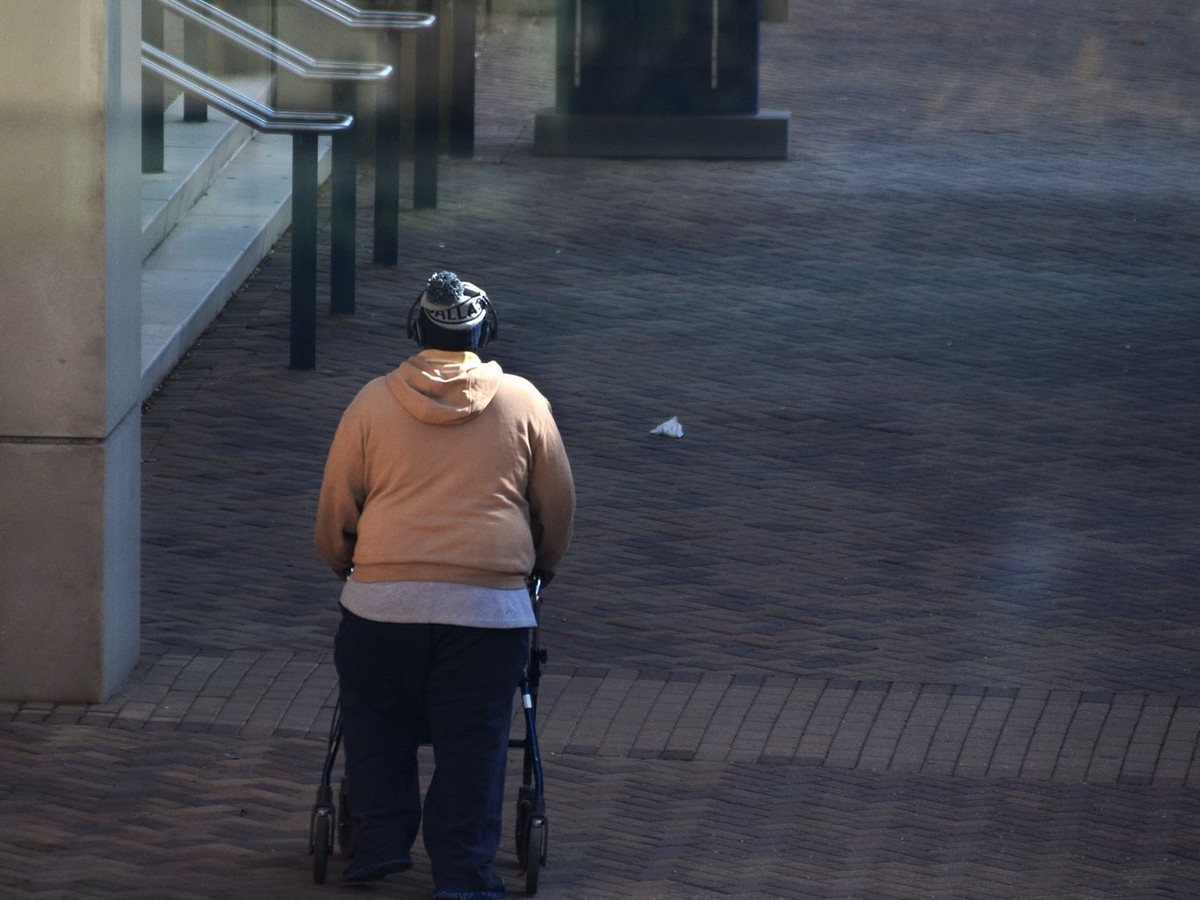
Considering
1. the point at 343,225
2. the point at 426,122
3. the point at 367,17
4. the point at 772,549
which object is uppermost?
the point at 367,17

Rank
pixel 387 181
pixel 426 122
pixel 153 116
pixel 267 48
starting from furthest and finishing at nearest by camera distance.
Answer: pixel 426 122 < pixel 153 116 < pixel 387 181 < pixel 267 48

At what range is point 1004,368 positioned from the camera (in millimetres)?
11562

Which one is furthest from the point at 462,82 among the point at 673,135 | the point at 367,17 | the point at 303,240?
the point at 303,240

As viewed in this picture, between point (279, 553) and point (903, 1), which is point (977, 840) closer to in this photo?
point (279, 553)

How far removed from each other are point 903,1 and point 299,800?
20550mm

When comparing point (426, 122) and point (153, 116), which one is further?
point (426, 122)

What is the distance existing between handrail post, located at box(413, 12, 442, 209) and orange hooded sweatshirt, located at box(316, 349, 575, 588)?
29.4ft

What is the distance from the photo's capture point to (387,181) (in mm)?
13062

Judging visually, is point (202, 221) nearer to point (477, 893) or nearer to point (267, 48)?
point (267, 48)

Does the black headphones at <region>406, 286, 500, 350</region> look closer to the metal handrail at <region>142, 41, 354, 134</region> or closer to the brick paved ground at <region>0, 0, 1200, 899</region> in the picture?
the brick paved ground at <region>0, 0, 1200, 899</region>

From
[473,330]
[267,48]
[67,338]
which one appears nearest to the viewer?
[473,330]

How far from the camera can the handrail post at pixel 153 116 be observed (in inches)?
528

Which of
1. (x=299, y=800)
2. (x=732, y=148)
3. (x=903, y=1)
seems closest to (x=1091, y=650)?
(x=299, y=800)

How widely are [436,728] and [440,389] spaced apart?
2.72 ft
